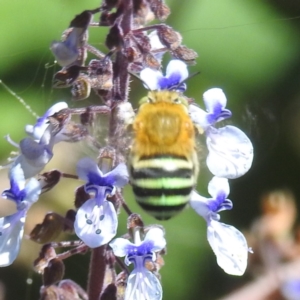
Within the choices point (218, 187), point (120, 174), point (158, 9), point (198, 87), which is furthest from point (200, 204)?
point (198, 87)

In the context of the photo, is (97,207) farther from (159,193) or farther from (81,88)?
(81,88)

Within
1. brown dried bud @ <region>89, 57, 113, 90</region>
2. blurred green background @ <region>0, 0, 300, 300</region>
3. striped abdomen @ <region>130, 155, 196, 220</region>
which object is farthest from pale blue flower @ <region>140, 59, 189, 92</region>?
Answer: blurred green background @ <region>0, 0, 300, 300</region>

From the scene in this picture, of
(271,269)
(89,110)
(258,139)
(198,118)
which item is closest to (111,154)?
(89,110)

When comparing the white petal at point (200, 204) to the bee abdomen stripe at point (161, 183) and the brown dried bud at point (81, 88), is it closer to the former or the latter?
the bee abdomen stripe at point (161, 183)

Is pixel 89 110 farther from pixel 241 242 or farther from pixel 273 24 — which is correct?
pixel 273 24

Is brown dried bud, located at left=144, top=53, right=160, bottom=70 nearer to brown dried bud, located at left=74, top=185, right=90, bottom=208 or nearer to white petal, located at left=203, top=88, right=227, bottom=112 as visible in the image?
white petal, located at left=203, top=88, right=227, bottom=112

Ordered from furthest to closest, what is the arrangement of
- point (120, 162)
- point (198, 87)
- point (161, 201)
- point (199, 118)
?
point (198, 87), point (199, 118), point (120, 162), point (161, 201)

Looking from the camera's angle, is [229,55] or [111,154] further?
[229,55]
